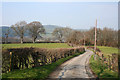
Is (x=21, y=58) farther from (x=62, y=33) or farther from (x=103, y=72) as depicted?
(x=62, y=33)

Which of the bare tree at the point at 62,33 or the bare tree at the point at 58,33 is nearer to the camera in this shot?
the bare tree at the point at 58,33

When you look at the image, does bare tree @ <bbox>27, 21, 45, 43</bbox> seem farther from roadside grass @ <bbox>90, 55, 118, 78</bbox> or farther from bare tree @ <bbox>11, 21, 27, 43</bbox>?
roadside grass @ <bbox>90, 55, 118, 78</bbox>

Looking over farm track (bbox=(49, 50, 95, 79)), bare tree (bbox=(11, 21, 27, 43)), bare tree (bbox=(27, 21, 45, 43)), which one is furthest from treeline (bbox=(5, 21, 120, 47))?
farm track (bbox=(49, 50, 95, 79))

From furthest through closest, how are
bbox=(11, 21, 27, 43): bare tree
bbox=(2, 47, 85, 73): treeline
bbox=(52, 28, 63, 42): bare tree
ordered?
bbox=(52, 28, 63, 42): bare tree
bbox=(11, 21, 27, 43): bare tree
bbox=(2, 47, 85, 73): treeline

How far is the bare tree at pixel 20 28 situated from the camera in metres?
51.6

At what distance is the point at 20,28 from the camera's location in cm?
5400

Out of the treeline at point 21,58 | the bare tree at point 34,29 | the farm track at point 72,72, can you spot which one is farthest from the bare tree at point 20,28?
the farm track at point 72,72

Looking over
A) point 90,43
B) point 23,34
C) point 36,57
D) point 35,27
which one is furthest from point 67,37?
point 36,57

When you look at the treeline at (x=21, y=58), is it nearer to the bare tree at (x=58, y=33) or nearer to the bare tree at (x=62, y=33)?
the bare tree at (x=62, y=33)

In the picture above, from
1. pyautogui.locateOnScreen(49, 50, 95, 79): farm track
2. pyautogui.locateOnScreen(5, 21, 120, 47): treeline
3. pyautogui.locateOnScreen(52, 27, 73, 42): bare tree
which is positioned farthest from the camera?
pyautogui.locateOnScreen(52, 27, 73, 42): bare tree

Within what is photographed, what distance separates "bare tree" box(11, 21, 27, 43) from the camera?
2031 inches

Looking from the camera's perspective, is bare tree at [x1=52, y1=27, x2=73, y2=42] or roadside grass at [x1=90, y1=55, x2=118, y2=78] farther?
bare tree at [x1=52, y1=27, x2=73, y2=42]

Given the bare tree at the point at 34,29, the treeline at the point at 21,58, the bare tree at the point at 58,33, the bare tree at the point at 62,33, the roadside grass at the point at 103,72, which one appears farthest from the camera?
the bare tree at the point at 62,33

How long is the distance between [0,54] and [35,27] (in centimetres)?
4787
